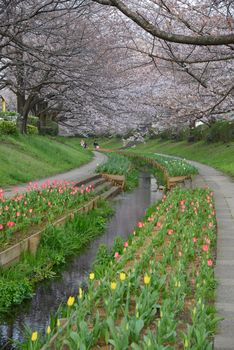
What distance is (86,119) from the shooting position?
3944 cm

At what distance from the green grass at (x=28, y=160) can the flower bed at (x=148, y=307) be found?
33.8 ft

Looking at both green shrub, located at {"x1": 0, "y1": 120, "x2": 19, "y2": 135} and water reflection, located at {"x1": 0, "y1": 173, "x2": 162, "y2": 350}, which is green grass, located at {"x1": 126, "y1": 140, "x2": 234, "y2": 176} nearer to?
green shrub, located at {"x1": 0, "y1": 120, "x2": 19, "y2": 135}

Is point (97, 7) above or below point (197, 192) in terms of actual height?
above

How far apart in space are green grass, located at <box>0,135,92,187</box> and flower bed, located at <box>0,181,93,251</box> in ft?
11.5

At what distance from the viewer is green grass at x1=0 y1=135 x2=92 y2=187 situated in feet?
58.7

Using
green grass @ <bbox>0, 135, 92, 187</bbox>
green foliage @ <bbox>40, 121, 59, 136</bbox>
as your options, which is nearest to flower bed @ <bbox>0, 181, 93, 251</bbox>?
green grass @ <bbox>0, 135, 92, 187</bbox>

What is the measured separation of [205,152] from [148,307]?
3539 cm

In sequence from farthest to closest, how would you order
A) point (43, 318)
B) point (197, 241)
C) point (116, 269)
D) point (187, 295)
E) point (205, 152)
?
1. point (205, 152)
2. point (197, 241)
3. point (43, 318)
4. point (116, 269)
5. point (187, 295)

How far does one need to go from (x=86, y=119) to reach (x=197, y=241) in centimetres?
3259

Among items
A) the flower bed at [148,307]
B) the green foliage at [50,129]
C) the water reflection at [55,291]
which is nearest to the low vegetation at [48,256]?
the water reflection at [55,291]

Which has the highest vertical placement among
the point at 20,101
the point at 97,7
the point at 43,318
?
the point at 97,7

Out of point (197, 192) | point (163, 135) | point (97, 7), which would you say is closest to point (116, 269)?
point (197, 192)

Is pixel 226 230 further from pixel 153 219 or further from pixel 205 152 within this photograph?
pixel 205 152

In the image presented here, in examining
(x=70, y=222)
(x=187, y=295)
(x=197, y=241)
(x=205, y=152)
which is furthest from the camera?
(x=205, y=152)
